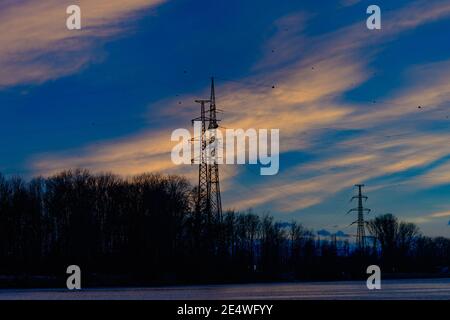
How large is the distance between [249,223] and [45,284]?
87310 mm

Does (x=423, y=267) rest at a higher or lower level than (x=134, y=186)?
lower

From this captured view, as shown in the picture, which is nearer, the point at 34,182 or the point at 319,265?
the point at 34,182

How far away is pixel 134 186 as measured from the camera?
445 ft

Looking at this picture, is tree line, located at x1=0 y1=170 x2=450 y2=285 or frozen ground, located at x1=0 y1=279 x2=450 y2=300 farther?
tree line, located at x1=0 y1=170 x2=450 y2=285

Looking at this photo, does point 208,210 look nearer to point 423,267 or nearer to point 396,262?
point 396,262

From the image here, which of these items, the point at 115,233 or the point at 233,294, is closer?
the point at 233,294

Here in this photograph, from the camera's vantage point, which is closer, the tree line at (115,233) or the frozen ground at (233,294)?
the frozen ground at (233,294)
